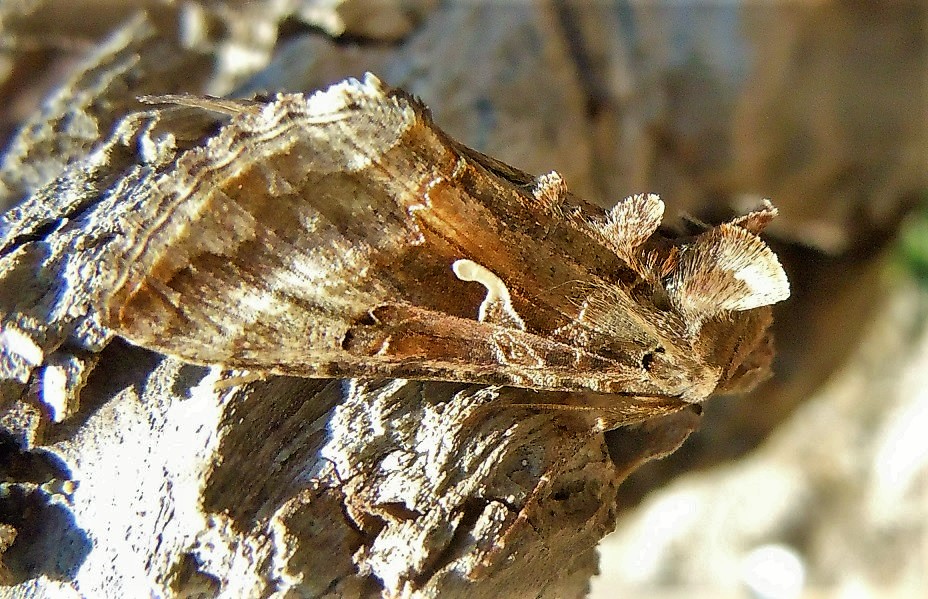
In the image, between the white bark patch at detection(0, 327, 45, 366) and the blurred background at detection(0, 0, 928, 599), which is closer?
the white bark patch at detection(0, 327, 45, 366)

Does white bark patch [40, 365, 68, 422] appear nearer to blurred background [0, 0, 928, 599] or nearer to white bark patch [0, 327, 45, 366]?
white bark patch [0, 327, 45, 366]

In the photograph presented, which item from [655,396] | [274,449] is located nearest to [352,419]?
[274,449]

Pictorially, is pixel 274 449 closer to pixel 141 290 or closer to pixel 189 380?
pixel 189 380

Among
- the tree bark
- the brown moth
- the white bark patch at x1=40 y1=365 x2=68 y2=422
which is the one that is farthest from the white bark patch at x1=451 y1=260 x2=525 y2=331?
the white bark patch at x1=40 y1=365 x2=68 y2=422

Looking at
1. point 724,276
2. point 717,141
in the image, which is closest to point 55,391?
point 724,276

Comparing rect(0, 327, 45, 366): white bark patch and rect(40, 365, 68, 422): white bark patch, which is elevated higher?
rect(0, 327, 45, 366): white bark patch

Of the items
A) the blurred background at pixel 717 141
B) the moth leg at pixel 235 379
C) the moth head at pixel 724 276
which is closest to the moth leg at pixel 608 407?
the moth head at pixel 724 276

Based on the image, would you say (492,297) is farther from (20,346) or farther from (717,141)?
(717,141)

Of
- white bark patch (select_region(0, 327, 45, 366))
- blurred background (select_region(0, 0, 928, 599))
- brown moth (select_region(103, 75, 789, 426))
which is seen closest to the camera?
brown moth (select_region(103, 75, 789, 426))
